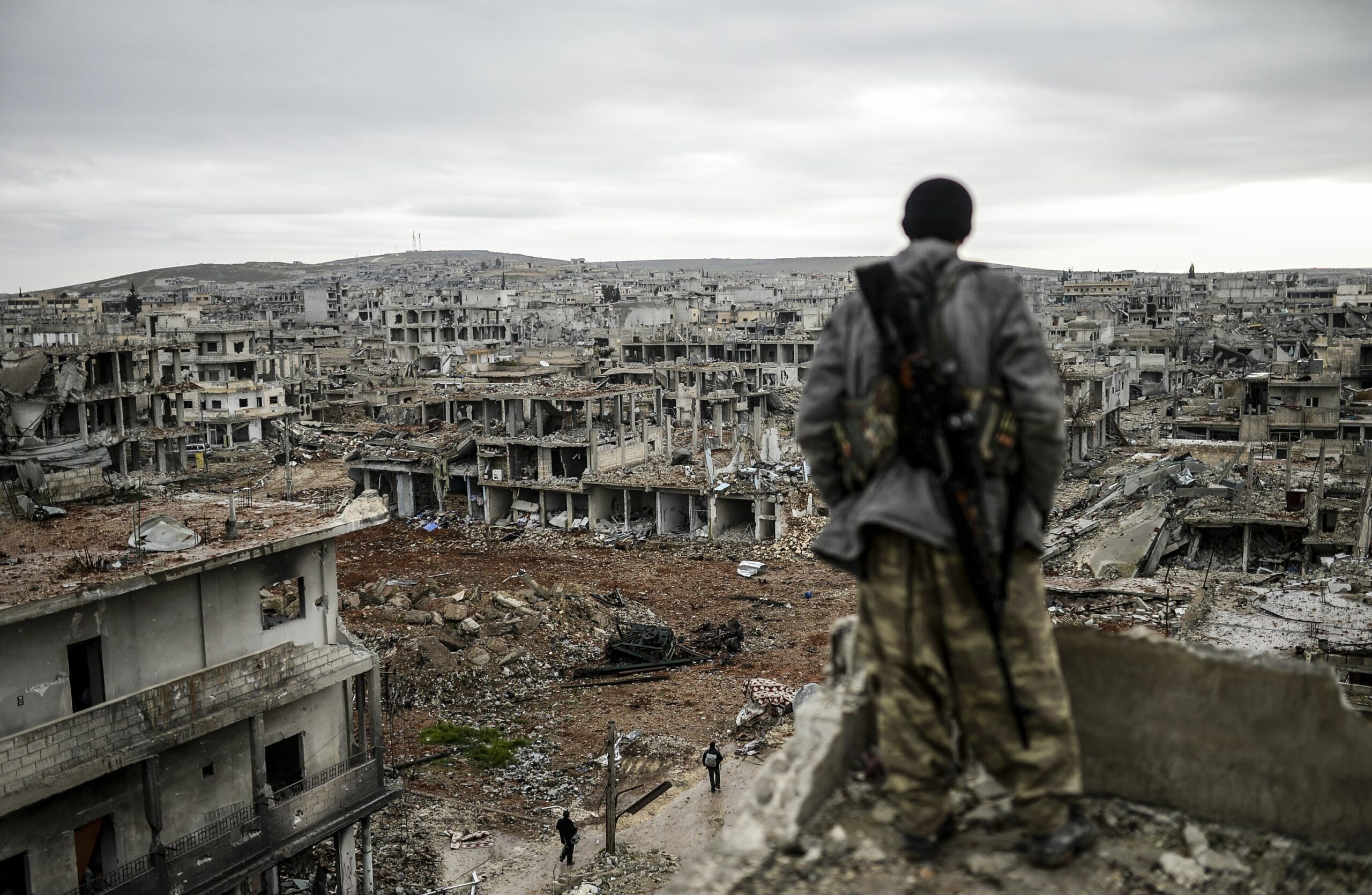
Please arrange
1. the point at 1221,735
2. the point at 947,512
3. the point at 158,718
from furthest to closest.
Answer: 1. the point at 158,718
2. the point at 1221,735
3. the point at 947,512

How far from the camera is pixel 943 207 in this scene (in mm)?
3969

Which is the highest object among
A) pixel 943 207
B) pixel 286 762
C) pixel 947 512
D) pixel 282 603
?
pixel 943 207

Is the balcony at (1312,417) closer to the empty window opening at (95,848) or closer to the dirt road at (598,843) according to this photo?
the dirt road at (598,843)

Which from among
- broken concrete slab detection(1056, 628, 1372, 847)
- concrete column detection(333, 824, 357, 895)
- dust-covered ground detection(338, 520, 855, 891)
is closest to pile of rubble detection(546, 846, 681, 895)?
dust-covered ground detection(338, 520, 855, 891)

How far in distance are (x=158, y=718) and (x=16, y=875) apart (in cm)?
223

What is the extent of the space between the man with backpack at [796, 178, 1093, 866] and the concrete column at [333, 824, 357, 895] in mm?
13306

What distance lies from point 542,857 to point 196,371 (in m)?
49.6

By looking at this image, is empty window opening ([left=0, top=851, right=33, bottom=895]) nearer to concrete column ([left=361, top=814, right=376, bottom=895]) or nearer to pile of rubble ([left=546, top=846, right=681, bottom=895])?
concrete column ([left=361, top=814, right=376, bottom=895])

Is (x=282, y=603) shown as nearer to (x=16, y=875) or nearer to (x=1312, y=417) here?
(x=16, y=875)

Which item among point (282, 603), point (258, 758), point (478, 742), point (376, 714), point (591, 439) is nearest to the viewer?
point (258, 758)

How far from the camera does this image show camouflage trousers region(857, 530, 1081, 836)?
3797mm

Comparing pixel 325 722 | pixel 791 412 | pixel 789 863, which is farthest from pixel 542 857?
pixel 791 412

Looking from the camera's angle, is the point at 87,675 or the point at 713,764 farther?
the point at 713,764

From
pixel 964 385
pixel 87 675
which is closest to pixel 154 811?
pixel 87 675
